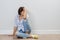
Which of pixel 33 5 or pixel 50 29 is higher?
pixel 33 5

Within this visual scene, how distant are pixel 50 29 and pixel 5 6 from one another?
1226mm

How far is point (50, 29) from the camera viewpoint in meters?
3.92

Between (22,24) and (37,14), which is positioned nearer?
(22,24)

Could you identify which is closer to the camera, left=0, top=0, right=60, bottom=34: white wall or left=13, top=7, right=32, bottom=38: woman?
left=13, top=7, right=32, bottom=38: woman

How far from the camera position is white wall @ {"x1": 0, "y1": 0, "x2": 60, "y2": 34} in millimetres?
3861

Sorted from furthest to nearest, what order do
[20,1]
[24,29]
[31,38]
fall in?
1. [20,1]
2. [24,29]
3. [31,38]

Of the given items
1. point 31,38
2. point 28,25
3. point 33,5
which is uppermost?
point 33,5

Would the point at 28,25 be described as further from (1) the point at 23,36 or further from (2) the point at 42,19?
(2) the point at 42,19

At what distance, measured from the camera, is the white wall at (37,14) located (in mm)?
3861

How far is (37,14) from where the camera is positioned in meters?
3.90

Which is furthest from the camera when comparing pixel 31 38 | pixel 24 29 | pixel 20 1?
pixel 20 1

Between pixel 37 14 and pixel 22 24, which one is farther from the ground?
pixel 37 14

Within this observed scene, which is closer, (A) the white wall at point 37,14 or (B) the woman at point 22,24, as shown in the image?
(B) the woman at point 22,24

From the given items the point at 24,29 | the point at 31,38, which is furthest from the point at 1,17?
the point at 31,38
